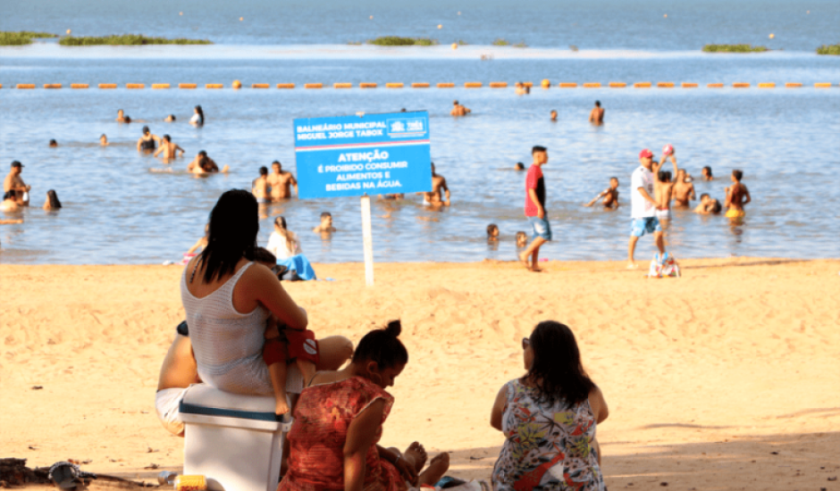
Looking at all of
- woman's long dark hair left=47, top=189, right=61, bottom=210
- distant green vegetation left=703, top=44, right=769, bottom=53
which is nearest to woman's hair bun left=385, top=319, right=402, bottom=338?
woman's long dark hair left=47, top=189, right=61, bottom=210

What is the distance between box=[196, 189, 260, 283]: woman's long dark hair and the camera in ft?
12.7

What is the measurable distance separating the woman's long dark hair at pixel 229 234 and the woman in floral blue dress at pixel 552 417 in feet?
4.10

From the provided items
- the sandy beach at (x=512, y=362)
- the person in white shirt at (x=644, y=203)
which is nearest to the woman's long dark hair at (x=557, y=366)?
the sandy beach at (x=512, y=362)

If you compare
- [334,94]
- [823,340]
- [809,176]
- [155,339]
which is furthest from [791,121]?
[155,339]

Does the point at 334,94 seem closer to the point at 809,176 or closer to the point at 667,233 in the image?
the point at 809,176

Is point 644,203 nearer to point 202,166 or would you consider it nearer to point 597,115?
point 202,166

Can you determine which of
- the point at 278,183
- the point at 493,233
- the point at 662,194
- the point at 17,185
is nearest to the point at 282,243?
the point at 662,194

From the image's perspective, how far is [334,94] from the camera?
50.7 m

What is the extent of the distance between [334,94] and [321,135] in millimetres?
40690

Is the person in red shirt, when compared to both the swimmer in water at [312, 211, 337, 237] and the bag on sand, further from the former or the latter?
the swimmer in water at [312, 211, 337, 237]

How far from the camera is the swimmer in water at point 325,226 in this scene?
59.5 feet

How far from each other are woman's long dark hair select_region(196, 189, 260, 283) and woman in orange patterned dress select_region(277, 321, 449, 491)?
614 millimetres

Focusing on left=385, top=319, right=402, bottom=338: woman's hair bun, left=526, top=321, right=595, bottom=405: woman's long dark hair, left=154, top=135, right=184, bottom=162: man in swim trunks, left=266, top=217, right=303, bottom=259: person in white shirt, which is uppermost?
left=154, top=135, right=184, bottom=162: man in swim trunks

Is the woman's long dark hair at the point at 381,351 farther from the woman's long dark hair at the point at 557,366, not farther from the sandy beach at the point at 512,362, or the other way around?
the sandy beach at the point at 512,362
